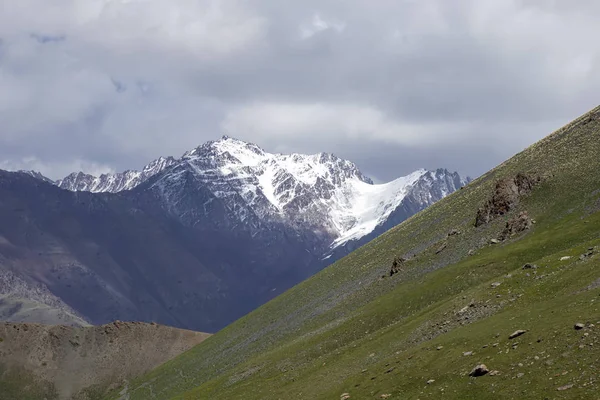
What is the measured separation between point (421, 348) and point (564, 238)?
37098 mm

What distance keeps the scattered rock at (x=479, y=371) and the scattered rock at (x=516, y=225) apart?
60335 mm

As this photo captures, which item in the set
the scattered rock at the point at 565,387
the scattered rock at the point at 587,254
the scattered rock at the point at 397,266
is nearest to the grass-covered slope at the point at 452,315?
the scattered rock at the point at 565,387

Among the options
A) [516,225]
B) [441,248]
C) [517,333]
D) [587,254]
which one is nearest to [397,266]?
[441,248]

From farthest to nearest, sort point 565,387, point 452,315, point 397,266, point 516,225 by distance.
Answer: point 397,266, point 516,225, point 452,315, point 565,387

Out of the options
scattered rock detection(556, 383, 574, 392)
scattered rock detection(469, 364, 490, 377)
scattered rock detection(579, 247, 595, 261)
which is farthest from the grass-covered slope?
scattered rock detection(469, 364, 490, 377)

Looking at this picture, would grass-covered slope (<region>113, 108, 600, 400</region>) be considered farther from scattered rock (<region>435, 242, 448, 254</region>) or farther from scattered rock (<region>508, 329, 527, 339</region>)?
scattered rock (<region>508, 329, 527, 339</region>)

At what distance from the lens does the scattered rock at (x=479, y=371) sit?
5497 centimetres

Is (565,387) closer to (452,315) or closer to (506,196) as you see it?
(452,315)

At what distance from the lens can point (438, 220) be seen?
163 meters

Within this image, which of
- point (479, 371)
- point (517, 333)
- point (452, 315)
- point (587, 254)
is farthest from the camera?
point (452, 315)

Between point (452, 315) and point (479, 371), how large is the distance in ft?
76.6

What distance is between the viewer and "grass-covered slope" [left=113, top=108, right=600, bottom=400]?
54.9m

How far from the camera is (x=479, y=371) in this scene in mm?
55375

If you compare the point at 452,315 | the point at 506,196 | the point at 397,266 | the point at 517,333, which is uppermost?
the point at 506,196
